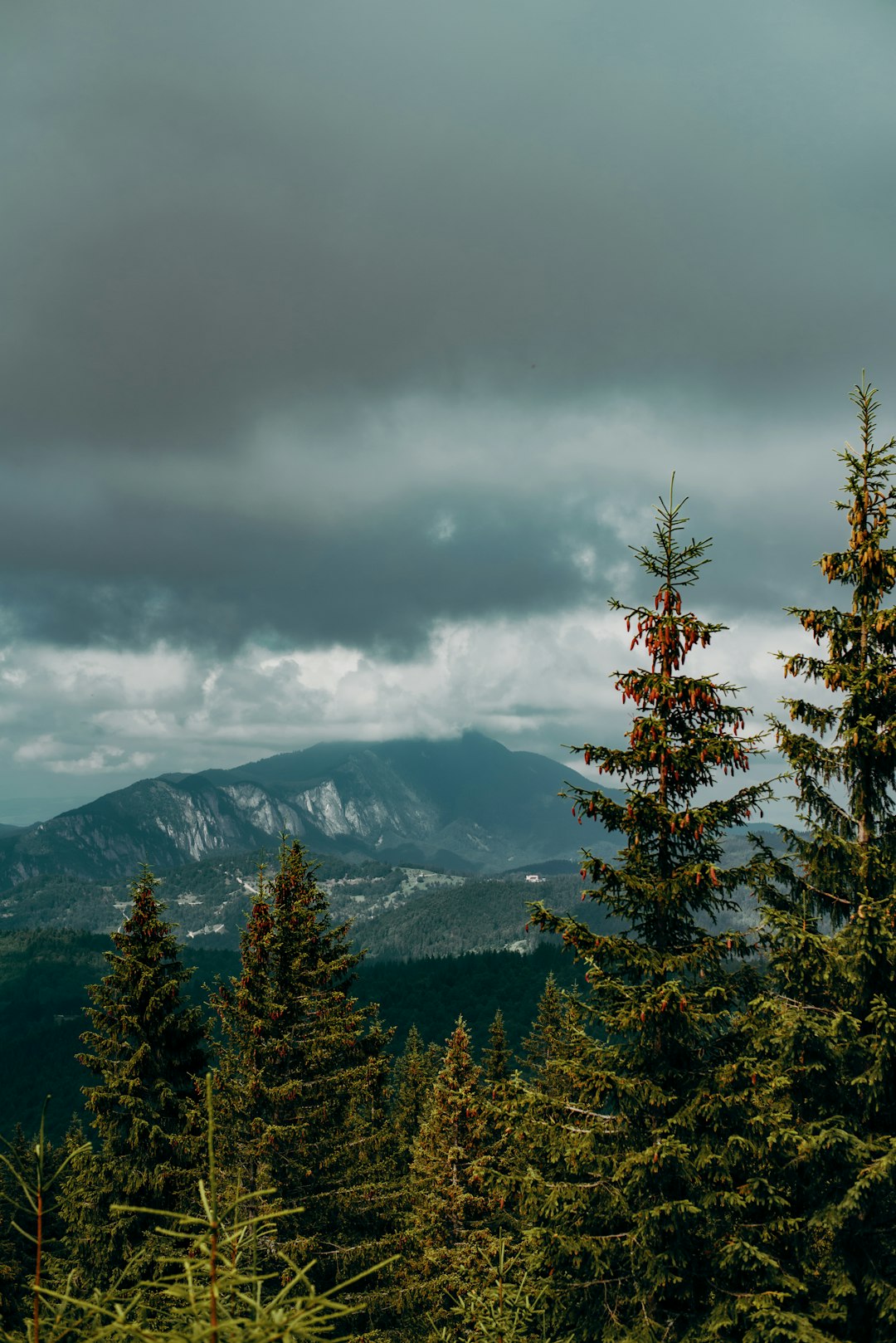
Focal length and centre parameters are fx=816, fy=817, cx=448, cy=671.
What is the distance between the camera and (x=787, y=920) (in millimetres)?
12805

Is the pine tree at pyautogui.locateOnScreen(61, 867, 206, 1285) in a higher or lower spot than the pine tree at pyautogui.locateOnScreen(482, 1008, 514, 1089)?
higher

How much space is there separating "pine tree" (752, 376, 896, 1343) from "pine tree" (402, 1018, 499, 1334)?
15.6 m

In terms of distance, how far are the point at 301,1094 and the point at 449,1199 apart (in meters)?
11.7

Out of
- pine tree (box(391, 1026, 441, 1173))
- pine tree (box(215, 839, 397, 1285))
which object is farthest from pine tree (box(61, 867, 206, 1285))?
pine tree (box(391, 1026, 441, 1173))

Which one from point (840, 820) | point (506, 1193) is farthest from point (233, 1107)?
point (840, 820)

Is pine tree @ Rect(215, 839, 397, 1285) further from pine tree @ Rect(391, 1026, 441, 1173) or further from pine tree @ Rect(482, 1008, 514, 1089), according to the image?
pine tree @ Rect(391, 1026, 441, 1173)

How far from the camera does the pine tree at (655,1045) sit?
475 inches

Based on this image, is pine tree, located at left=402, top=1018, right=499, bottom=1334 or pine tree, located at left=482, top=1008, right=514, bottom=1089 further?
pine tree, located at left=482, top=1008, right=514, bottom=1089

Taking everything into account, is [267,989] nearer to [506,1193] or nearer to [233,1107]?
[233,1107]

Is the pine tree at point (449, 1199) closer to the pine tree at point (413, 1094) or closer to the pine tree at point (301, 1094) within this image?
the pine tree at point (301, 1094)

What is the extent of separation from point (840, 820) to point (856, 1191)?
5.46m

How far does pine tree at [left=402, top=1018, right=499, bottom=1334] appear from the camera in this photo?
25.8 metres

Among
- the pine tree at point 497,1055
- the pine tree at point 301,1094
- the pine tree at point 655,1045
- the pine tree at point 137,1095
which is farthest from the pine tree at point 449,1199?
the pine tree at point 655,1045

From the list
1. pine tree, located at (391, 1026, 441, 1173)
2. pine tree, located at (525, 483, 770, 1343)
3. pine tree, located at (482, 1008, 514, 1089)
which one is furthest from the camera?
pine tree, located at (391, 1026, 441, 1173)
